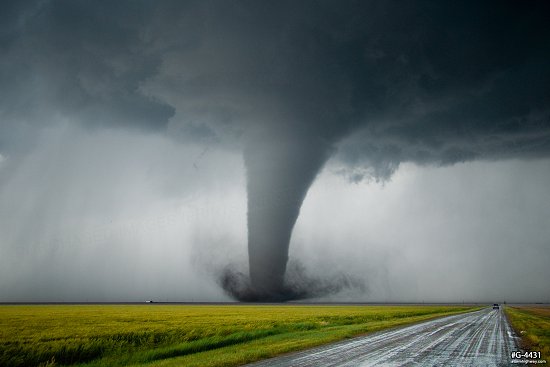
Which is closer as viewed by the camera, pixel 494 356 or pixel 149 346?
pixel 494 356

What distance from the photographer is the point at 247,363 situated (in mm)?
16203

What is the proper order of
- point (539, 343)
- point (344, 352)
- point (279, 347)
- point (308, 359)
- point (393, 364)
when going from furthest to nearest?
point (539, 343) < point (279, 347) < point (344, 352) < point (308, 359) < point (393, 364)

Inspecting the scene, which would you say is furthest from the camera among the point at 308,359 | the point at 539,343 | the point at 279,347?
the point at 539,343

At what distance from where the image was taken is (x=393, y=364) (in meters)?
15.4

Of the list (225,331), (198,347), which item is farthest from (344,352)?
(225,331)

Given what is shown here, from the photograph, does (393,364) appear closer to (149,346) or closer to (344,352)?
(344,352)

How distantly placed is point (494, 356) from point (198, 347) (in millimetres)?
15871

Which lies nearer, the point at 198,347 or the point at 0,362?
the point at 0,362

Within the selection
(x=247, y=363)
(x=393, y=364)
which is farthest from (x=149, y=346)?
(x=393, y=364)

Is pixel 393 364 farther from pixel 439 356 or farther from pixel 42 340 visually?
pixel 42 340

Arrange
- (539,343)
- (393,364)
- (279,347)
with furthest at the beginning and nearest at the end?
(539,343)
(279,347)
(393,364)

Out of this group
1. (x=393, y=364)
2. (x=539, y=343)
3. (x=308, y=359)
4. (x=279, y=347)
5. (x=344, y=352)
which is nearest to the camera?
(x=393, y=364)

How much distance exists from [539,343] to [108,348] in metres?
25.5

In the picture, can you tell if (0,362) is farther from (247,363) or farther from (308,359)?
(308,359)
